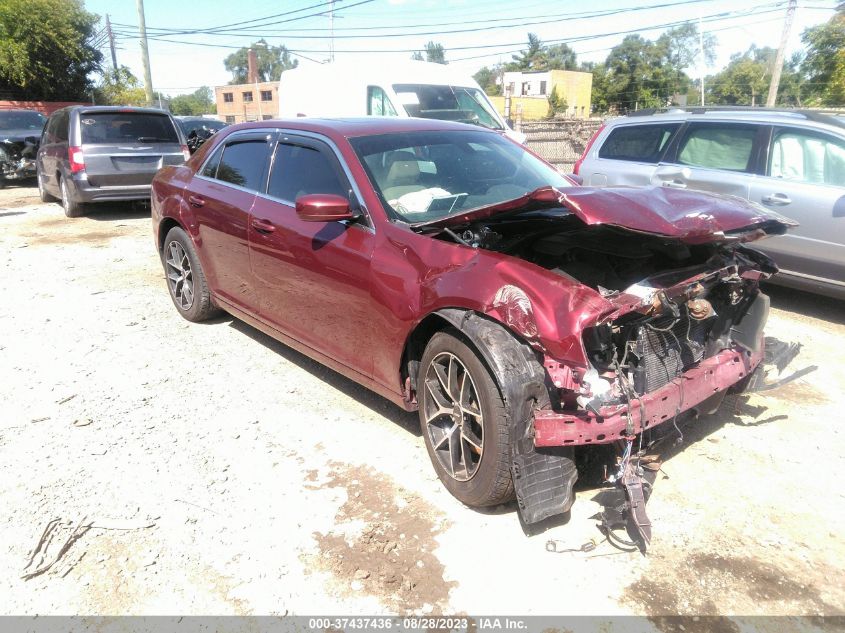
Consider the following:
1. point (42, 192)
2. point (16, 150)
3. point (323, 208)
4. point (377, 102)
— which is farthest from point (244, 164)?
point (16, 150)

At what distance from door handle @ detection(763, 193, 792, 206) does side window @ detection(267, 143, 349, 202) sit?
13.3 feet

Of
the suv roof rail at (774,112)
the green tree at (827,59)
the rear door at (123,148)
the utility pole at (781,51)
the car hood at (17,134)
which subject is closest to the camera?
the suv roof rail at (774,112)

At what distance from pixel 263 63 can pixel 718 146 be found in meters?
101

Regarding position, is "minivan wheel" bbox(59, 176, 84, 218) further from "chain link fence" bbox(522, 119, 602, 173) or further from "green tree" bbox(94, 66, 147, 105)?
"green tree" bbox(94, 66, 147, 105)

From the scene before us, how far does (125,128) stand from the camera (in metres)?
→ 10.4

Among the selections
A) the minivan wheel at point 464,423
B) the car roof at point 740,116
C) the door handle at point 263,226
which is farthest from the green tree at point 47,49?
the minivan wheel at point 464,423

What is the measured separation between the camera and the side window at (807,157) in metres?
5.36

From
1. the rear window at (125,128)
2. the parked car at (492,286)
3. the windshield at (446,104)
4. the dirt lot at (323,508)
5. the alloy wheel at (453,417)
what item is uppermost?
the windshield at (446,104)

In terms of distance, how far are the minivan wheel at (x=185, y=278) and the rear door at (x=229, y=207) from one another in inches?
7.6

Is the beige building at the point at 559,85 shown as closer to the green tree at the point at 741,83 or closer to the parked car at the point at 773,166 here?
the green tree at the point at 741,83

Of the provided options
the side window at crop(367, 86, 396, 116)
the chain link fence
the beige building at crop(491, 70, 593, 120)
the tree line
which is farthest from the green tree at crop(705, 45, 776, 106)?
the side window at crop(367, 86, 396, 116)

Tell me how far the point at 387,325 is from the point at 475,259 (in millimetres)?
659

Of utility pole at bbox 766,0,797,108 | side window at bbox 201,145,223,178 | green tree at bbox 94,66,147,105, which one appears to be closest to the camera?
side window at bbox 201,145,223,178

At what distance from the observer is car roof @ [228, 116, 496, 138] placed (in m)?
3.96
